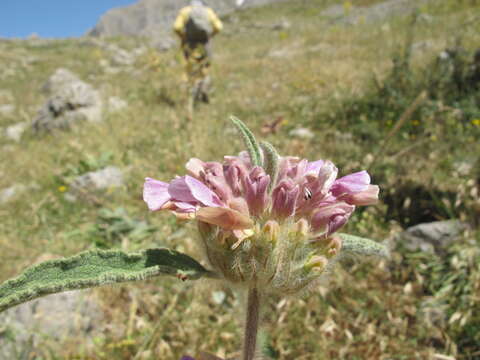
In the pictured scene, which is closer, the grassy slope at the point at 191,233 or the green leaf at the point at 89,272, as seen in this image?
the green leaf at the point at 89,272

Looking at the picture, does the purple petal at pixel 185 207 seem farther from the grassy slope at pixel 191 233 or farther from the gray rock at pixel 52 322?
the gray rock at pixel 52 322

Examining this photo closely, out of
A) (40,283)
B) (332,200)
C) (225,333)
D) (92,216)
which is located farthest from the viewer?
(92,216)

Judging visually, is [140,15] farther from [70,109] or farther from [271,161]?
[271,161]

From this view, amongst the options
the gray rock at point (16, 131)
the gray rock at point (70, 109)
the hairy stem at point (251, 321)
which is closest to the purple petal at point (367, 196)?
the hairy stem at point (251, 321)

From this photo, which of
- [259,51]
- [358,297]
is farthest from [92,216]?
[259,51]

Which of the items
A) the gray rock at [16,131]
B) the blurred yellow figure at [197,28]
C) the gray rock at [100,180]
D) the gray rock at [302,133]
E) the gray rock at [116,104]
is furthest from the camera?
the gray rock at [16,131]

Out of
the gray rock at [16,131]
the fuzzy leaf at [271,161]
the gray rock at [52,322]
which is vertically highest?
the gray rock at [16,131]

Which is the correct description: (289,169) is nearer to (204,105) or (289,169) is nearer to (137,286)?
(137,286)
